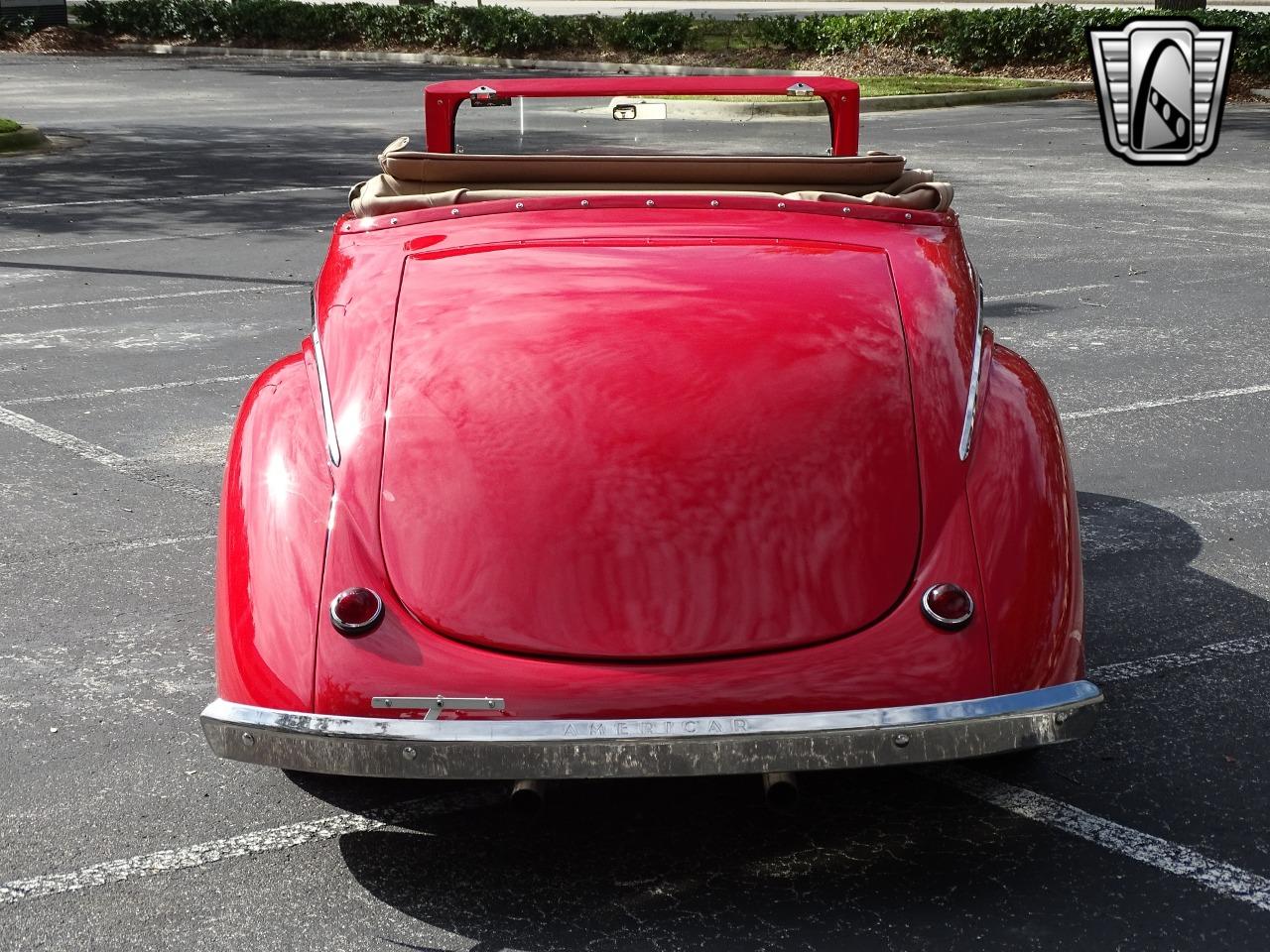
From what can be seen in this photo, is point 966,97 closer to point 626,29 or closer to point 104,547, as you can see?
point 626,29

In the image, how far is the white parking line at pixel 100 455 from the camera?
639 cm

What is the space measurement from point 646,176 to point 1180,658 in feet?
6.82

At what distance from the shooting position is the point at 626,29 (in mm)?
33688

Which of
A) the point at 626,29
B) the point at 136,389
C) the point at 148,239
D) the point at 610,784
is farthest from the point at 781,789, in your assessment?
the point at 626,29

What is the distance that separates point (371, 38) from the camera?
122 ft

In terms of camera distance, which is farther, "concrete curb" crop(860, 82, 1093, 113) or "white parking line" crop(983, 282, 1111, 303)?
"concrete curb" crop(860, 82, 1093, 113)

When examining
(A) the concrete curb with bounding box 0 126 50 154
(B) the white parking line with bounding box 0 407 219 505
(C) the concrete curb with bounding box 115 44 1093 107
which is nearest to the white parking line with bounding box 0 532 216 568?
(B) the white parking line with bounding box 0 407 219 505

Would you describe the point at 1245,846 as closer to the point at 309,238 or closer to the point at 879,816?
the point at 879,816

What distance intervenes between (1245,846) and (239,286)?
26.9 feet

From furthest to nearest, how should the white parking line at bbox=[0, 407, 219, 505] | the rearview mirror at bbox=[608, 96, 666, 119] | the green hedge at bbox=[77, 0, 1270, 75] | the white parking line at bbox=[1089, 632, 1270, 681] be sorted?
1. the green hedge at bbox=[77, 0, 1270, 75]
2. the white parking line at bbox=[0, 407, 219, 505]
3. the rearview mirror at bbox=[608, 96, 666, 119]
4. the white parking line at bbox=[1089, 632, 1270, 681]

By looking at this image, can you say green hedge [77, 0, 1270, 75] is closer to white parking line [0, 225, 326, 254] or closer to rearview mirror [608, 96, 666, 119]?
white parking line [0, 225, 326, 254]

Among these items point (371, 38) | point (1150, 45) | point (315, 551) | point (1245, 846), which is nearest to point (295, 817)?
point (315, 551)

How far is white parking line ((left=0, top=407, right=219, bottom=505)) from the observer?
21.0 feet

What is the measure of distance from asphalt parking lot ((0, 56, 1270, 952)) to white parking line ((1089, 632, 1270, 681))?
12mm
